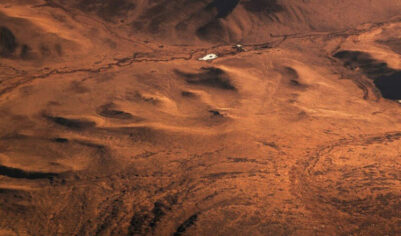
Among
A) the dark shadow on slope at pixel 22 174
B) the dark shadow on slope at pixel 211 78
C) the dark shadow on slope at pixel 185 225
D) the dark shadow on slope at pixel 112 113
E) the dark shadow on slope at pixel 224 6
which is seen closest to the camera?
the dark shadow on slope at pixel 185 225

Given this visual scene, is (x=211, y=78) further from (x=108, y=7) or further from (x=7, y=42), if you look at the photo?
(x=108, y=7)

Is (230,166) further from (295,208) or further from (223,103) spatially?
(223,103)

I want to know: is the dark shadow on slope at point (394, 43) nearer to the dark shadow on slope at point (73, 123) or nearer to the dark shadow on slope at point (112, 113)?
the dark shadow on slope at point (112, 113)

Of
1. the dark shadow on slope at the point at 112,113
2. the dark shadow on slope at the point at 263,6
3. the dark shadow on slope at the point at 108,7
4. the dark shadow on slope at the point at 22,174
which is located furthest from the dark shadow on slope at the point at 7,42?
the dark shadow on slope at the point at 263,6

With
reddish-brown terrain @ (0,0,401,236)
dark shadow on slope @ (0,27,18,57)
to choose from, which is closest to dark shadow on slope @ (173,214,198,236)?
reddish-brown terrain @ (0,0,401,236)

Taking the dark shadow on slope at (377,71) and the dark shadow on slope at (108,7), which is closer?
the dark shadow on slope at (377,71)

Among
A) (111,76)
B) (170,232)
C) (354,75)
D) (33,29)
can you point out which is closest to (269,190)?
(170,232)

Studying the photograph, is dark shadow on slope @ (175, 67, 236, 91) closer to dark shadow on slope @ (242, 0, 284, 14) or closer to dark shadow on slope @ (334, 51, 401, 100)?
dark shadow on slope @ (334, 51, 401, 100)
